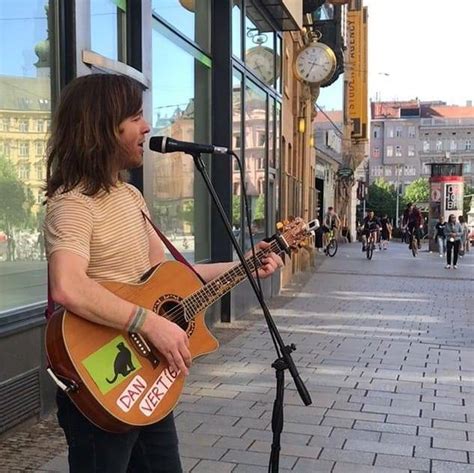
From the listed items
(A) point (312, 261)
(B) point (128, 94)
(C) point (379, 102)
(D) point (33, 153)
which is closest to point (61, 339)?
(B) point (128, 94)

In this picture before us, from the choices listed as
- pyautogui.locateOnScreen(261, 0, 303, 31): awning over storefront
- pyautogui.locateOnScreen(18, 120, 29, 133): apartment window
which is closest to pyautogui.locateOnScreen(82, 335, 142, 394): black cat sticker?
pyautogui.locateOnScreen(18, 120, 29, 133): apartment window

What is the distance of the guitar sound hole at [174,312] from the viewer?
2250 mm

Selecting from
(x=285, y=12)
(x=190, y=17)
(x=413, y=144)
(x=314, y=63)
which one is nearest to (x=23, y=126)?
(x=190, y=17)

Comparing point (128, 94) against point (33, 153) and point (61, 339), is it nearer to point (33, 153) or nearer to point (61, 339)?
point (61, 339)

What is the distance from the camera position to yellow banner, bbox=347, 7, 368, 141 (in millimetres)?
30156

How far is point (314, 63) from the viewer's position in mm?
14250

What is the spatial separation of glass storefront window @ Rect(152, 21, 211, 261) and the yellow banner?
22625 mm

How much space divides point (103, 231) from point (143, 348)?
0.37m

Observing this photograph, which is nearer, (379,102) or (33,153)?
(33,153)

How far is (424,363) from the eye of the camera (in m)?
6.65

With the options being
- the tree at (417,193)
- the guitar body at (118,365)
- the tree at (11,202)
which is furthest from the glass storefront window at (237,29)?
the tree at (417,193)

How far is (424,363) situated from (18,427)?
3882 millimetres

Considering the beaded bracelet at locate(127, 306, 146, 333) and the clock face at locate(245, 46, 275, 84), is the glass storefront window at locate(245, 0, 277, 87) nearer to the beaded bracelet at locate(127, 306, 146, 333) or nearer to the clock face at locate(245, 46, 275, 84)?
the clock face at locate(245, 46, 275, 84)

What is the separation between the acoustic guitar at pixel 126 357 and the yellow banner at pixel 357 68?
29.0 meters
